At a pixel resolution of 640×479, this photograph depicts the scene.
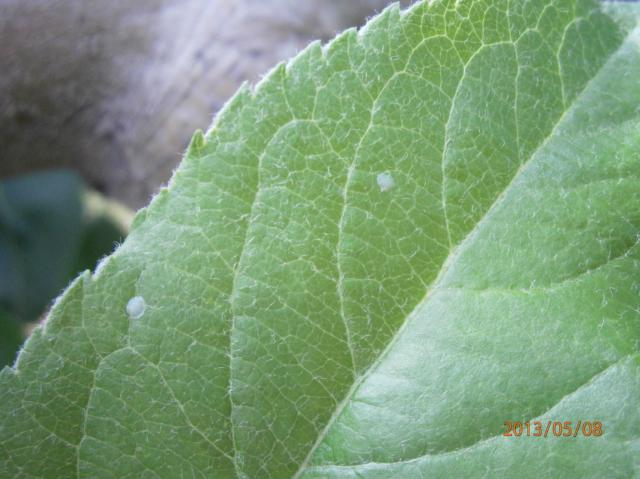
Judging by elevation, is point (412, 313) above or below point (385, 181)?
below

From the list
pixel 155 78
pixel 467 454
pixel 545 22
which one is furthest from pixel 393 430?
pixel 155 78

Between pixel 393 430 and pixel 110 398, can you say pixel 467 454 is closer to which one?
pixel 393 430

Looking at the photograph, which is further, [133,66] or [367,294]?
[133,66]
